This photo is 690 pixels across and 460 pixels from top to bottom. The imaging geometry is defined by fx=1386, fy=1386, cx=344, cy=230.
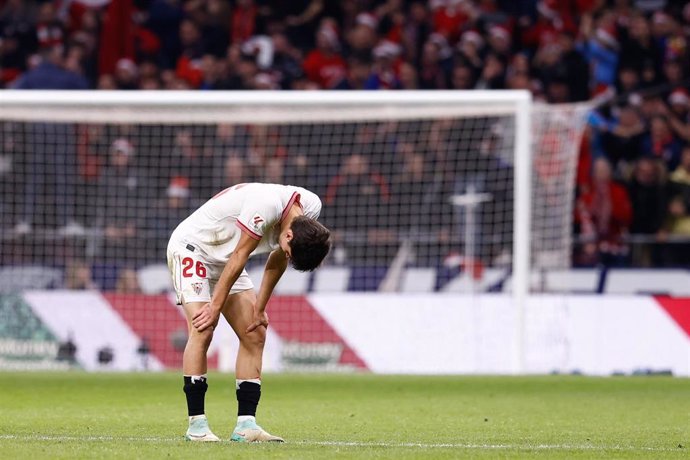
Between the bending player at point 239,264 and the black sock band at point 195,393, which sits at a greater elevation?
the bending player at point 239,264

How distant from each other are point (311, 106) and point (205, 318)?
31.3 feet

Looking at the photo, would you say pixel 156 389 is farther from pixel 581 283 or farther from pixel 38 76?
pixel 38 76

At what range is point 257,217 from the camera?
7.46 meters

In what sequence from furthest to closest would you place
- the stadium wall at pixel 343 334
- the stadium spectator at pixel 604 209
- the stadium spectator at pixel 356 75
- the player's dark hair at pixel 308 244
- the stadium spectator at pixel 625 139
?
the stadium spectator at pixel 356 75
the stadium spectator at pixel 625 139
the stadium spectator at pixel 604 209
the stadium wall at pixel 343 334
the player's dark hair at pixel 308 244

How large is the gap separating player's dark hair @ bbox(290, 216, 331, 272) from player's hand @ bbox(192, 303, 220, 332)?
0.54 metres

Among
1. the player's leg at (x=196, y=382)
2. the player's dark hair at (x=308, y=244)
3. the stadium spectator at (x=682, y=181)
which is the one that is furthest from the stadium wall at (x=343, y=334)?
the player's dark hair at (x=308, y=244)

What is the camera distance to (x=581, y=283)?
16297 millimetres

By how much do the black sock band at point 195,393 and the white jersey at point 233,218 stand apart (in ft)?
2.34

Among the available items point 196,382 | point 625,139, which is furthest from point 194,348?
point 625,139

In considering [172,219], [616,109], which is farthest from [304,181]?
[616,109]

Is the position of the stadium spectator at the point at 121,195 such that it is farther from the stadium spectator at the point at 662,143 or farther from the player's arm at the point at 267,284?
the player's arm at the point at 267,284

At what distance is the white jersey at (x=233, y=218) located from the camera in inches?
299

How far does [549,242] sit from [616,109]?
12.5ft

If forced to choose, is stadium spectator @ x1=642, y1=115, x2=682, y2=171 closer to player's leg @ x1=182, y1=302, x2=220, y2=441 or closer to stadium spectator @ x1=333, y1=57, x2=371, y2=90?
stadium spectator @ x1=333, y1=57, x2=371, y2=90
